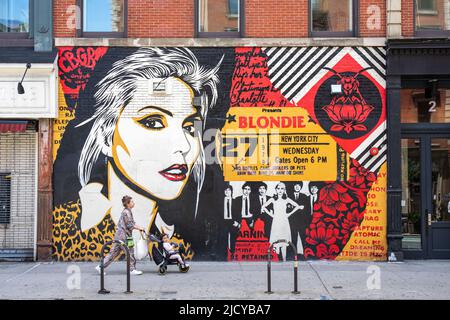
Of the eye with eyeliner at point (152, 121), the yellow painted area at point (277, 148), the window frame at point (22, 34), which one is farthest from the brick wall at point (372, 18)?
the window frame at point (22, 34)

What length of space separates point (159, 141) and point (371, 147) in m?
5.18

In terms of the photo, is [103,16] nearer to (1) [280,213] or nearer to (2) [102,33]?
(2) [102,33]

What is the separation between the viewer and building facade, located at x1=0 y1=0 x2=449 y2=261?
14.2 meters

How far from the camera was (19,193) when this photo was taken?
14.4 metres

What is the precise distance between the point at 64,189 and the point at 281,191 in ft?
17.3

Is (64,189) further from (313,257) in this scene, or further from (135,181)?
(313,257)

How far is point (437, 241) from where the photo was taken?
14.5m

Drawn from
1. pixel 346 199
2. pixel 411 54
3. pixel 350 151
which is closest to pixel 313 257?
pixel 346 199

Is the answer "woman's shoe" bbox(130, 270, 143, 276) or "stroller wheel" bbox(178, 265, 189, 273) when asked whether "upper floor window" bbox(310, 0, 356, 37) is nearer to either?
"stroller wheel" bbox(178, 265, 189, 273)

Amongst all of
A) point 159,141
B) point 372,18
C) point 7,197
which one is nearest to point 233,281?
point 159,141

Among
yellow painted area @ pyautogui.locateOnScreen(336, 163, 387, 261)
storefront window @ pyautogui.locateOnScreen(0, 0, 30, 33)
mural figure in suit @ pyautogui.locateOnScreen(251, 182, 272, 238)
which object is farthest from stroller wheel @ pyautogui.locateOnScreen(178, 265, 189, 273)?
storefront window @ pyautogui.locateOnScreen(0, 0, 30, 33)

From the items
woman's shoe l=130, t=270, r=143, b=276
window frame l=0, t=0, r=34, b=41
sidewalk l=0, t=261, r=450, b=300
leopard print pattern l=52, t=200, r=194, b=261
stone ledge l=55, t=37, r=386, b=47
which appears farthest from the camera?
window frame l=0, t=0, r=34, b=41

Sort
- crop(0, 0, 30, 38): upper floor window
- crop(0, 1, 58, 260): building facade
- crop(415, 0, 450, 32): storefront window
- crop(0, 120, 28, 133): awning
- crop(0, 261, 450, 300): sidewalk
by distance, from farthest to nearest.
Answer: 1. crop(415, 0, 450, 32): storefront window
2. crop(0, 0, 30, 38): upper floor window
3. crop(0, 1, 58, 260): building facade
4. crop(0, 120, 28, 133): awning
5. crop(0, 261, 450, 300): sidewalk

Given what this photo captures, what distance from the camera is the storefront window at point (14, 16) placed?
14562mm
